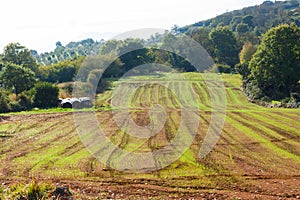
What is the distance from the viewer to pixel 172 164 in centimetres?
1365

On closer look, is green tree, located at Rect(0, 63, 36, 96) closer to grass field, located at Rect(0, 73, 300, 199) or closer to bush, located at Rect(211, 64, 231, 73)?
grass field, located at Rect(0, 73, 300, 199)

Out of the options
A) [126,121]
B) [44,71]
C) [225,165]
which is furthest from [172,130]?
[44,71]

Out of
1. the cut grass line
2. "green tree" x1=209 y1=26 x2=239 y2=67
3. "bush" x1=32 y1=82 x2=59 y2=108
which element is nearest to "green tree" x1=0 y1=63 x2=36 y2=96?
"bush" x1=32 y1=82 x2=59 y2=108

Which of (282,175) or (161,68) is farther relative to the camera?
(161,68)

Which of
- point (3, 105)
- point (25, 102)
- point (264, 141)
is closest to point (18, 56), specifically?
point (25, 102)

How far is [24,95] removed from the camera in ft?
116

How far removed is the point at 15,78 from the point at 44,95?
4.90 metres

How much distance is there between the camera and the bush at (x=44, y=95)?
34875mm

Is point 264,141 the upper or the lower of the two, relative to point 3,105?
lower

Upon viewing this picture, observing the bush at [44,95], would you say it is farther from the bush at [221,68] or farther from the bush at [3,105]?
the bush at [221,68]

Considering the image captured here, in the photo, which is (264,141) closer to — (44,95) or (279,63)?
(279,63)

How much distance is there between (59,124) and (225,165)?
14.3 meters

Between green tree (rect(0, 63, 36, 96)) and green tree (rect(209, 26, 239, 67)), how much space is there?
4737 cm

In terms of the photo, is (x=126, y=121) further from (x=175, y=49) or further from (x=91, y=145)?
(x=175, y=49)
